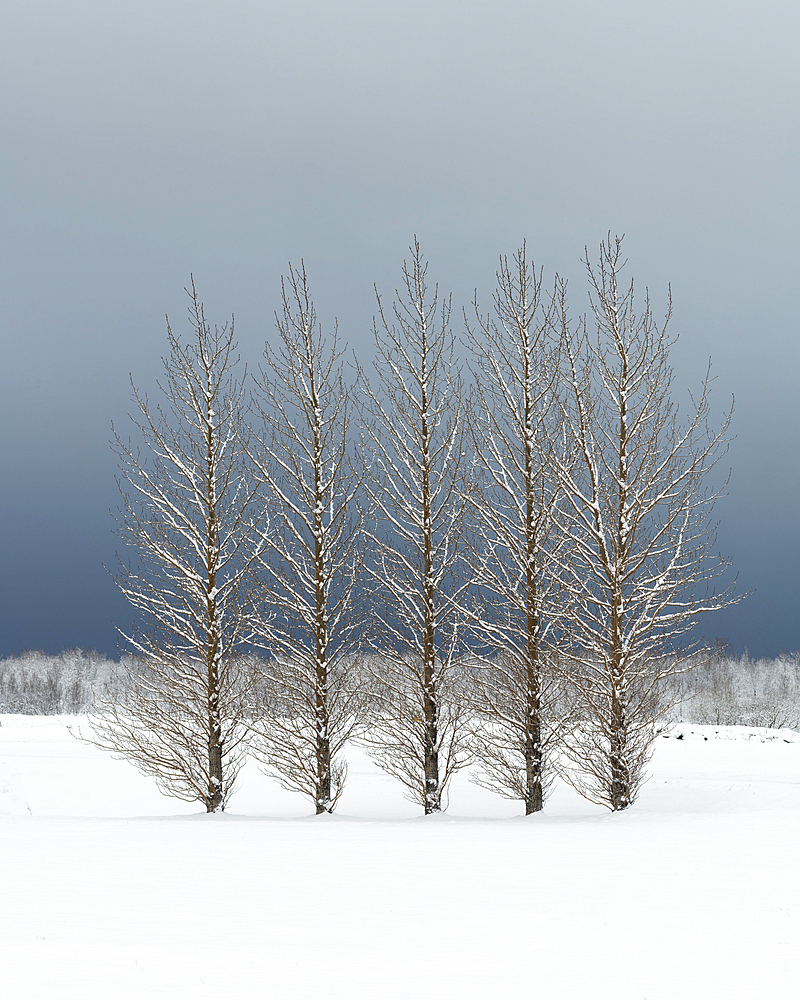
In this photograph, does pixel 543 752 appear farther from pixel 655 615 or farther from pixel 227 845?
pixel 227 845

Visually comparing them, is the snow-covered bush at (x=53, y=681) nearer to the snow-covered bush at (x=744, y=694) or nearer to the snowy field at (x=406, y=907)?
the snow-covered bush at (x=744, y=694)

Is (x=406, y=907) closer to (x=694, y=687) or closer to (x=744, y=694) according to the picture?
(x=694, y=687)

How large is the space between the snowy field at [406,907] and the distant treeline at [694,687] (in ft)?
168

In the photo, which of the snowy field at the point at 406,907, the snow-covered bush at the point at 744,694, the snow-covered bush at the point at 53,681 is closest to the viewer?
the snowy field at the point at 406,907

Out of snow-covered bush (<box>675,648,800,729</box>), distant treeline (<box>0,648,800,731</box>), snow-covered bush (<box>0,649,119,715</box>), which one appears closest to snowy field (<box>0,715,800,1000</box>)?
snow-covered bush (<box>675,648,800,729</box>)

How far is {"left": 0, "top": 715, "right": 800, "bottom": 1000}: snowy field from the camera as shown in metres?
5.46

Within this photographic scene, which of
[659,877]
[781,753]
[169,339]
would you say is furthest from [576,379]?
[781,753]

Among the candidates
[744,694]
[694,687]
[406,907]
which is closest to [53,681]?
[694,687]

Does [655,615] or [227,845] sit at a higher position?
[655,615]

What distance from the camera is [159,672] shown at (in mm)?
14617

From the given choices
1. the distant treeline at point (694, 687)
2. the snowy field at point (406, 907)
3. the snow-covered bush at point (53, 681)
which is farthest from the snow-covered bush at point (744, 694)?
the snow-covered bush at point (53, 681)

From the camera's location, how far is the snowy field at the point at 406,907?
5457 millimetres

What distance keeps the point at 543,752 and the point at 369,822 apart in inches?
139

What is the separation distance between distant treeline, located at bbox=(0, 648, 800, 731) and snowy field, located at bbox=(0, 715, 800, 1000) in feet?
168
